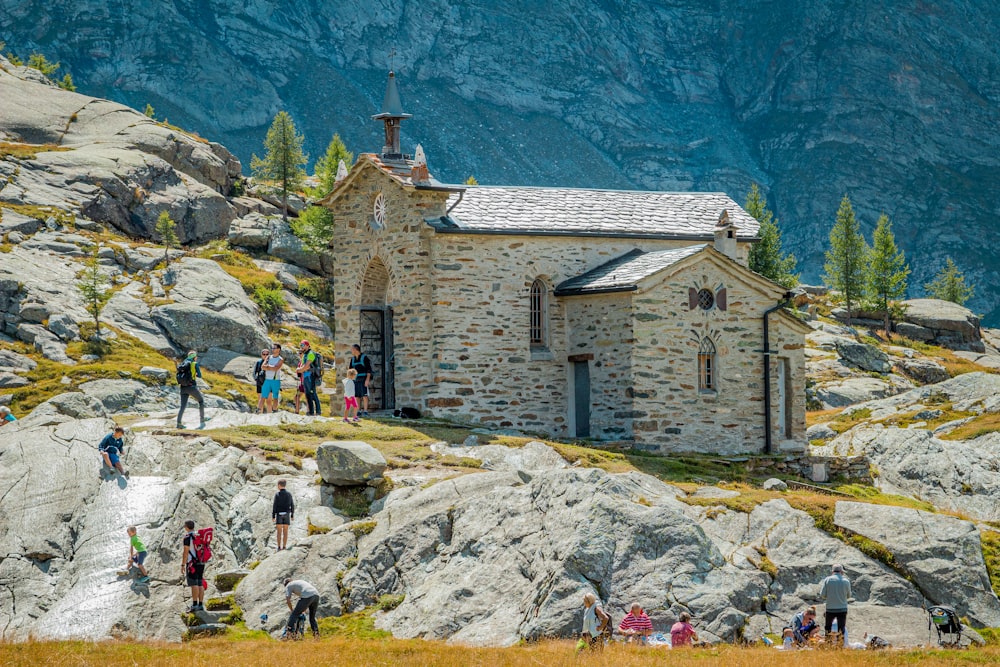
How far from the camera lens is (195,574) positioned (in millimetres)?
25219

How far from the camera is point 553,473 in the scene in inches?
1094

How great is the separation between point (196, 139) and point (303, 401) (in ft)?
112

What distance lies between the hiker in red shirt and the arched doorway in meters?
19.0

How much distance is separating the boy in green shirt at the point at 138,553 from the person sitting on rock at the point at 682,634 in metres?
11.3

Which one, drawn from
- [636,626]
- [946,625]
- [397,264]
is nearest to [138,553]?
[636,626]

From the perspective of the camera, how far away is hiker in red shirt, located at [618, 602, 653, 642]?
2327 centimetres

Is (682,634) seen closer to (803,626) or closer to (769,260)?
(803,626)

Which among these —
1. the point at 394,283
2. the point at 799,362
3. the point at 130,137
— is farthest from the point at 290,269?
the point at 799,362

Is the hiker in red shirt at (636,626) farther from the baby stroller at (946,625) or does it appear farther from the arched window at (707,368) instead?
the arched window at (707,368)

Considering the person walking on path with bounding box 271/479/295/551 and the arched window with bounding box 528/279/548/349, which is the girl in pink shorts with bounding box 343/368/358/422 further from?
the person walking on path with bounding box 271/479/295/551

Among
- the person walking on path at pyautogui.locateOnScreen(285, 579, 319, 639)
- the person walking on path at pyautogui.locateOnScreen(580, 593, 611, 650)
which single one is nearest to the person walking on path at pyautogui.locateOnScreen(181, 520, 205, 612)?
the person walking on path at pyautogui.locateOnScreen(285, 579, 319, 639)

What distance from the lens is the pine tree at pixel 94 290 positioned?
51688mm

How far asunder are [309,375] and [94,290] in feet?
61.2

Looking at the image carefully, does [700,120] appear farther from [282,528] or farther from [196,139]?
[282,528]
